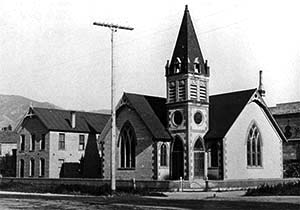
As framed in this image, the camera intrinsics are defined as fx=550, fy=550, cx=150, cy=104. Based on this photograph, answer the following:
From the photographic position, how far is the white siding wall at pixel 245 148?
47.9 m

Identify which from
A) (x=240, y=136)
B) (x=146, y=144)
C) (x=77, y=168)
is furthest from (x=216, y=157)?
(x=77, y=168)

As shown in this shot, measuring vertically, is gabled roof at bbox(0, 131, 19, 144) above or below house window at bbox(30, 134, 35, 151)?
above

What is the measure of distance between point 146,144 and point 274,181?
1153 cm

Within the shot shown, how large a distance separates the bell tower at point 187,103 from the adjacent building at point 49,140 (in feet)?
57.2

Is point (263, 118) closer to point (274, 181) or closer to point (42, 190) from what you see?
point (274, 181)

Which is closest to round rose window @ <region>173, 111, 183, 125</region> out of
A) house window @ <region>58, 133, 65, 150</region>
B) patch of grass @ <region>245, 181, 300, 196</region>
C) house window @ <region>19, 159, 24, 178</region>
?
patch of grass @ <region>245, 181, 300, 196</region>

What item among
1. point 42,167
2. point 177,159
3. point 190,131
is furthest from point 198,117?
point 42,167

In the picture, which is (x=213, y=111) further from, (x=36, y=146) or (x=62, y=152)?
(x=36, y=146)

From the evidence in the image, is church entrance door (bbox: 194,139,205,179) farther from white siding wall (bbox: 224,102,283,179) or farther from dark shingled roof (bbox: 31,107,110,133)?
dark shingled roof (bbox: 31,107,110,133)

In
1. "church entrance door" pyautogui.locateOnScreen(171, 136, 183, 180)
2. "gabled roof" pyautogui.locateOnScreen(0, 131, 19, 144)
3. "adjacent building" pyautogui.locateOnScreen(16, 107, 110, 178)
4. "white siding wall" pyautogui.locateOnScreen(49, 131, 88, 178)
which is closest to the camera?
"church entrance door" pyautogui.locateOnScreen(171, 136, 183, 180)

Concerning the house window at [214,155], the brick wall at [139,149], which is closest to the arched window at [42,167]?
the brick wall at [139,149]

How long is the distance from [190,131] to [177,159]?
3.26 meters

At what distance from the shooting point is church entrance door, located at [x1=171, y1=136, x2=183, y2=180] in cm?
4878

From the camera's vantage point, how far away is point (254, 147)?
51.0 metres
